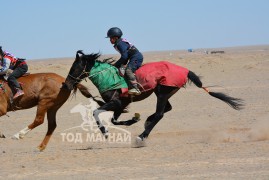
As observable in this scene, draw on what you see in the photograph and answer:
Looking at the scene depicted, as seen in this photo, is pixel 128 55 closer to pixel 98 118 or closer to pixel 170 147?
pixel 98 118

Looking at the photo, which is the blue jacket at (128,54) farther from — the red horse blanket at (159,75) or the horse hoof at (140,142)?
the horse hoof at (140,142)

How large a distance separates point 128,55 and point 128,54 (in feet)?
0.07

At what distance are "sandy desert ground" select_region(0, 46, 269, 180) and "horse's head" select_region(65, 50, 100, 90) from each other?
1384 millimetres

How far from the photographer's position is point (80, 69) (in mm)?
11766

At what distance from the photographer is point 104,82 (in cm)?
1156

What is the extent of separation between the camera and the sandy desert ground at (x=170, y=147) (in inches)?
338

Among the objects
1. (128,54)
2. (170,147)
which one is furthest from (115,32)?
(170,147)

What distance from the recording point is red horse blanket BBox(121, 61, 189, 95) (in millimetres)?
11664

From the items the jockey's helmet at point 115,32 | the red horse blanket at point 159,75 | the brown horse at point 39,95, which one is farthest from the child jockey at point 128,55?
the brown horse at point 39,95

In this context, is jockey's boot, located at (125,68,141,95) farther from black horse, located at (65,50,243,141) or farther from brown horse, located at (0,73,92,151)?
brown horse, located at (0,73,92,151)

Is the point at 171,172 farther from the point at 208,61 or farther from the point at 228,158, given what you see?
the point at 208,61
